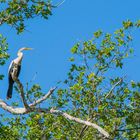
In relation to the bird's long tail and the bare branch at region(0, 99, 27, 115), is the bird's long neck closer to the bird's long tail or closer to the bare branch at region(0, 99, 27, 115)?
the bird's long tail

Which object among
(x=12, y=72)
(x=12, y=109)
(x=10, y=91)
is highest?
(x=10, y=91)

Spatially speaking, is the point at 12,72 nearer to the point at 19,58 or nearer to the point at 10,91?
the point at 19,58

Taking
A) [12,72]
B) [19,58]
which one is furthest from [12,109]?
[19,58]

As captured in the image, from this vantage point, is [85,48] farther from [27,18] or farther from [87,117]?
[27,18]

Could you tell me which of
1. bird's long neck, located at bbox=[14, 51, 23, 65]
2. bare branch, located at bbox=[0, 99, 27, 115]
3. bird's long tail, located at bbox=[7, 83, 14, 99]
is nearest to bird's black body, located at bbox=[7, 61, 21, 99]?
bird's long tail, located at bbox=[7, 83, 14, 99]

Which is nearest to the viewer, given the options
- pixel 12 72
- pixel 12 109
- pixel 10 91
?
pixel 12 72

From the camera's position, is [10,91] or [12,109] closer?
[12,109]

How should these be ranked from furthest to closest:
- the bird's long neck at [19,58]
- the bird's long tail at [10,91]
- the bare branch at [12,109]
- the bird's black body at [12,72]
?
the bird's long tail at [10,91] → the bird's long neck at [19,58] → the bare branch at [12,109] → the bird's black body at [12,72]

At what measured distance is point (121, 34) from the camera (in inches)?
1286

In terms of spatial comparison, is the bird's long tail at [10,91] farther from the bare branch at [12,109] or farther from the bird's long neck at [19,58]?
the bird's long neck at [19,58]

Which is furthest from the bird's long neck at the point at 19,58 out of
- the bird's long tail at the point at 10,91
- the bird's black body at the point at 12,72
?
the bird's long tail at the point at 10,91

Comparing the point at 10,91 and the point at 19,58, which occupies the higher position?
the point at 19,58

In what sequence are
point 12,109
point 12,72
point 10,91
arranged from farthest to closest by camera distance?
1. point 10,91
2. point 12,109
3. point 12,72

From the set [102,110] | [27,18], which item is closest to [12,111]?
[27,18]
